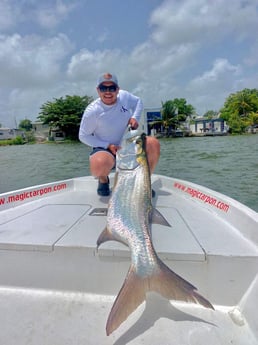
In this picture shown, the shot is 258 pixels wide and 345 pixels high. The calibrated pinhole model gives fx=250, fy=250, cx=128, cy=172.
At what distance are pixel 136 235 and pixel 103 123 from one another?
167 centimetres

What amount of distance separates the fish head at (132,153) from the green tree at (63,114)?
1496 inches

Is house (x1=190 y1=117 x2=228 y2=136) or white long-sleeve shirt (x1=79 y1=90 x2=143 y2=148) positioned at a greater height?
house (x1=190 y1=117 x2=228 y2=136)

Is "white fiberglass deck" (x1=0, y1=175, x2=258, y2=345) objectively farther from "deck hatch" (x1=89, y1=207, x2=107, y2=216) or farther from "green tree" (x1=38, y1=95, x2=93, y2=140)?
"green tree" (x1=38, y1=95, x2=93, y2=140)

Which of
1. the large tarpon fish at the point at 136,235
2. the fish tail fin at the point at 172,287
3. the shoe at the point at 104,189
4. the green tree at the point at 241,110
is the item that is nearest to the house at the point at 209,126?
the green tree at the point at 241,110

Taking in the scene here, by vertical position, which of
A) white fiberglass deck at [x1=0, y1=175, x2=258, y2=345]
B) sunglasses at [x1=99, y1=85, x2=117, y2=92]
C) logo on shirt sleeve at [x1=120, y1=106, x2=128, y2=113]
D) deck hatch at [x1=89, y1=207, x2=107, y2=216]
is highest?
sunglasses at [x1=99, y1=85, x2=117, y2=92]

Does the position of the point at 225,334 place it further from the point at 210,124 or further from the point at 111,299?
the point at 210,124

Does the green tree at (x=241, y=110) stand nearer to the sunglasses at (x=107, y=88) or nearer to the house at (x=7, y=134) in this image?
the house at (x=7, y=134)

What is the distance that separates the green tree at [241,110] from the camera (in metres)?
43.6

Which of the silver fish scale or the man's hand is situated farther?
the man's hand

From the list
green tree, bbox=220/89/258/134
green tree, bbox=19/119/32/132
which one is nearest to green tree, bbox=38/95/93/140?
green tree, bbox=220/89/258/134

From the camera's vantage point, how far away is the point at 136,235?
1.42m

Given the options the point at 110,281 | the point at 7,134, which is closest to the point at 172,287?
the point at 110,281

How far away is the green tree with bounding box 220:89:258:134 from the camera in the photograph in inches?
1718

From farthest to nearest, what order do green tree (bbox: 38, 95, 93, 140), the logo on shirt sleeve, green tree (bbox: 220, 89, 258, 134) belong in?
green tree (bbox: 220, 89, 258, 134), green tree (bbox: 38, 95, 93, 140), the logo on shirt sleeve
